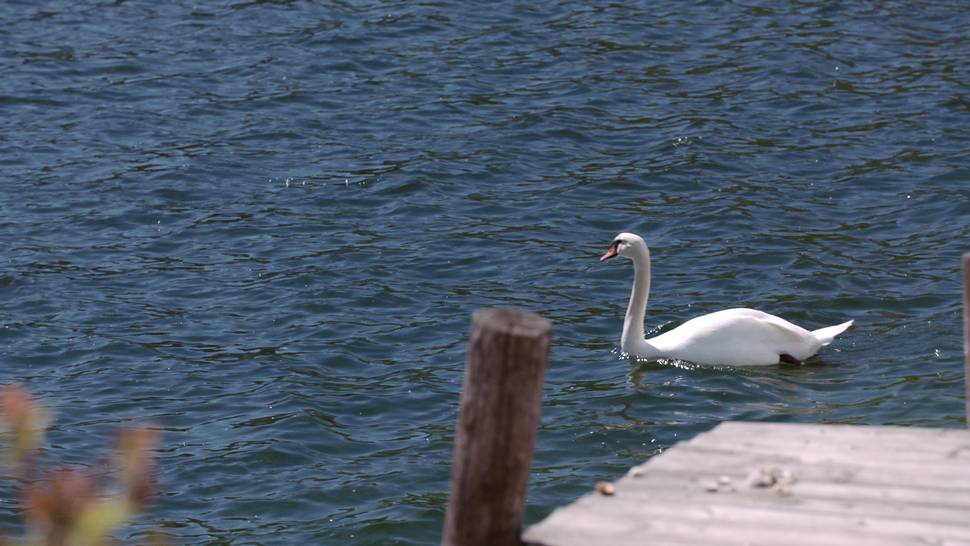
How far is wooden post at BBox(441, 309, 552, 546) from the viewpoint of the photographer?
3969mm

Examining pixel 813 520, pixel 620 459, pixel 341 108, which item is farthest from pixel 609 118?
pixel 813 520

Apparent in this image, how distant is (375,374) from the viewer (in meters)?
9.06

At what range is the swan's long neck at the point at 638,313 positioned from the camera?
31.1 feet

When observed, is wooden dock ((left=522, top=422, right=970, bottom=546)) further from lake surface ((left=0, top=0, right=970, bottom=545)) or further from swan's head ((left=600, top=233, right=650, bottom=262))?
swan's head ((left=600, top=233, right=650, bottom=262))

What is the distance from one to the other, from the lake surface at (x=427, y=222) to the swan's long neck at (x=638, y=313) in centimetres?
18

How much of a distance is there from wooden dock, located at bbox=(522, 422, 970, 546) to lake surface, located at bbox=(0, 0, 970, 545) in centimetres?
251

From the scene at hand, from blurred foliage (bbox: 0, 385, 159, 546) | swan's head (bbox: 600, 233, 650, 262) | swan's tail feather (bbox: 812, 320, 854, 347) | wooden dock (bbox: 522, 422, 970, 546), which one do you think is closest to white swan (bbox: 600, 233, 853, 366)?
swan's tail feather (bbox: 812, 320, 854, 347)

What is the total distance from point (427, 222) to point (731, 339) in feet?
11.0

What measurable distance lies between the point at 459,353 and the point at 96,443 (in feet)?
7.41

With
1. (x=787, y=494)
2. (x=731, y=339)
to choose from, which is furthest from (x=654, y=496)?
(x=731, y=339)

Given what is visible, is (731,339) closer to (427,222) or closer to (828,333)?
(828,333)

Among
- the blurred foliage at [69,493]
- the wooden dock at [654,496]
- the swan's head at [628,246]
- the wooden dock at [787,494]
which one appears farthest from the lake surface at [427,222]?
the blurred foliage at [69,493]

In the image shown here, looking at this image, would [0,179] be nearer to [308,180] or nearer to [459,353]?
[308,180]

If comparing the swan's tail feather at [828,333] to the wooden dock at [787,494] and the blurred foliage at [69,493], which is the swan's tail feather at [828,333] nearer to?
the wooden dock at [787,494]
